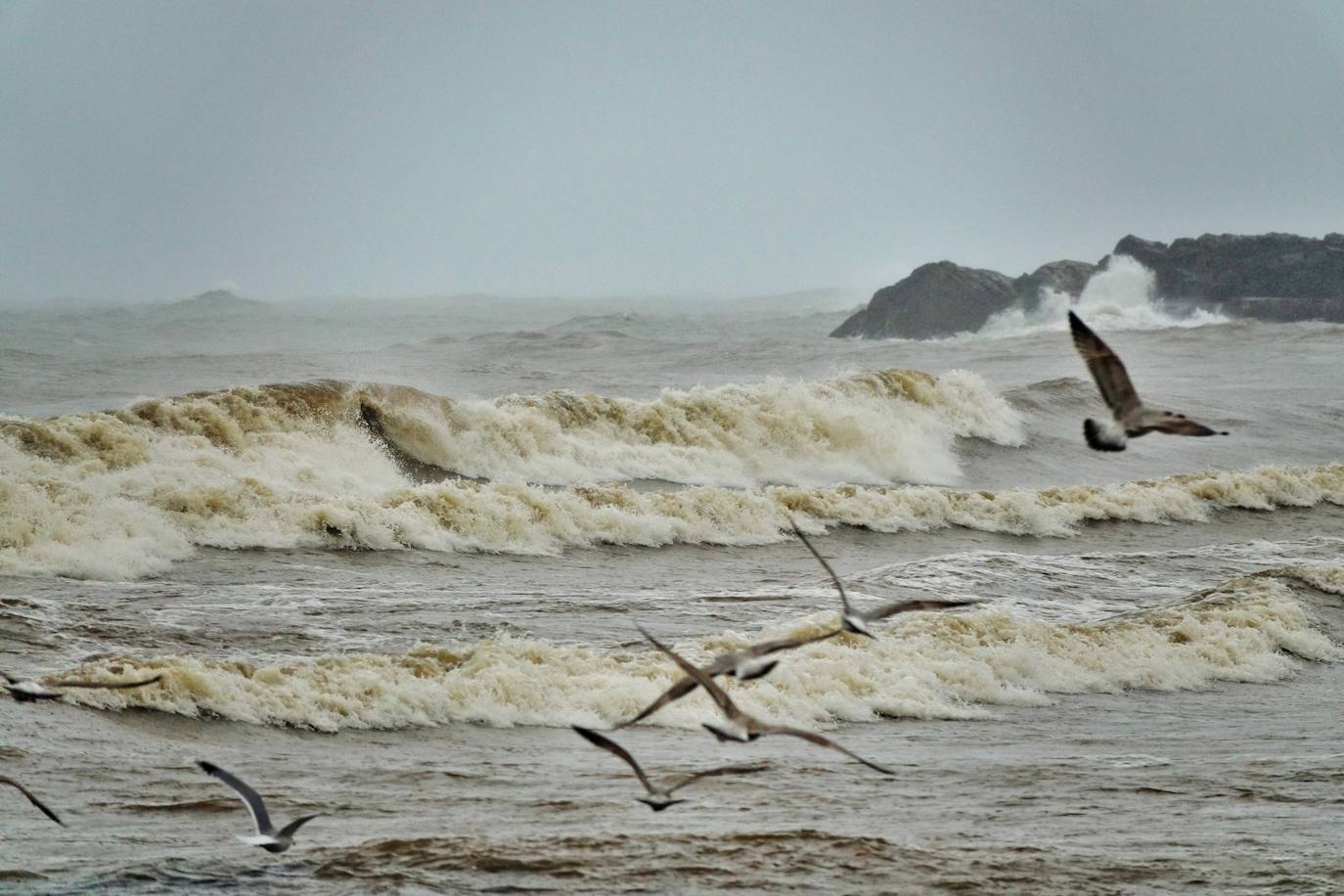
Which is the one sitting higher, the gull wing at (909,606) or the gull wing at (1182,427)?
the gull wing at (1182,427)

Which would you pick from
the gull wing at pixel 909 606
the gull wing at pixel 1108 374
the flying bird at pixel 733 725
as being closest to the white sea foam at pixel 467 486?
the gull wing at pixel 909 606

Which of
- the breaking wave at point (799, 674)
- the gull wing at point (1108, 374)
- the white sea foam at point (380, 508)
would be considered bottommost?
the breaking wave at point (799, 674)

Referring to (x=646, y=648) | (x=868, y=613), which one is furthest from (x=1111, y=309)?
(x=868, y=613)

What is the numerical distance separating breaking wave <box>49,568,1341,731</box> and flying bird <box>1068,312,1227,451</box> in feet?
16.3

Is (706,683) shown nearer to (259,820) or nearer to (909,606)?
(909,606)

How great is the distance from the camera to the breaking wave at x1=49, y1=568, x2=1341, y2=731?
31.7 ft

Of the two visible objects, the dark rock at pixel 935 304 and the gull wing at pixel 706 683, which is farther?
the dark rock at pixel 935 304

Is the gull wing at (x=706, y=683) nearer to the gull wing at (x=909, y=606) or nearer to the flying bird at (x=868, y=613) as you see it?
the flying bird at (x=868, y=613)

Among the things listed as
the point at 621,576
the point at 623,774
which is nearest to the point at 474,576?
the point at 621,576

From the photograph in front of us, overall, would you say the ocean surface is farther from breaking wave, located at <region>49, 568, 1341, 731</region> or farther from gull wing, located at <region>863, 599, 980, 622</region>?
gull wing, located at <region>863, 599, 980, 622</region>

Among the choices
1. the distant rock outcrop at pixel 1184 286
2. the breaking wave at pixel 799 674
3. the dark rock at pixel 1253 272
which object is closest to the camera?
the breaking wave at pixel 799 674

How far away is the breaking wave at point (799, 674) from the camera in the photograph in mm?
9648

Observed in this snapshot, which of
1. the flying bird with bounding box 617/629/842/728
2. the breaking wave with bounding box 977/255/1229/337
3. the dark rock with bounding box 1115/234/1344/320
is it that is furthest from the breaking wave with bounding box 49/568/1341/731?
the dark rock with bounding box 1115/234/1344/320

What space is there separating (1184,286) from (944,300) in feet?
34.9
